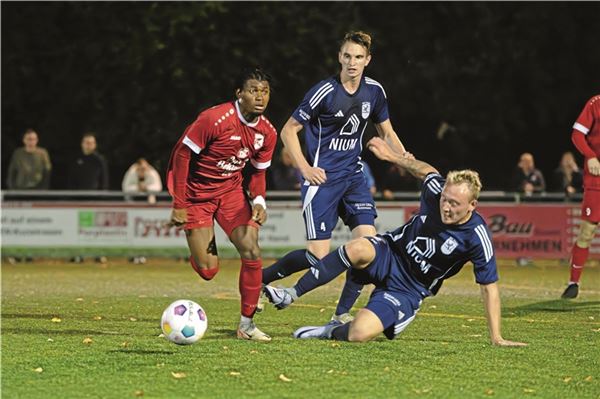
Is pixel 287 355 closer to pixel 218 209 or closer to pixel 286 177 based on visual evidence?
pixel 218 209

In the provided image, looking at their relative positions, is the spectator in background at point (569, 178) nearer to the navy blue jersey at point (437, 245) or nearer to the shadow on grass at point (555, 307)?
the shadow on grass at point (555, 307)

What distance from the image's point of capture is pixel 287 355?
29.5 ft

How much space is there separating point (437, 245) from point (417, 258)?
22cm

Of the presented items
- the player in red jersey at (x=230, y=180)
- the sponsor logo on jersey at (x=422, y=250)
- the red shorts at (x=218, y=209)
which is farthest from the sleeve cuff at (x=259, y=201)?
the sponsor logo on jersey at (x=422, y=250)

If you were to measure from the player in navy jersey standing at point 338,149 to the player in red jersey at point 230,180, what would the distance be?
417mm

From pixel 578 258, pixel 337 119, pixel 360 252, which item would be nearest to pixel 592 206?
pixel 578 258

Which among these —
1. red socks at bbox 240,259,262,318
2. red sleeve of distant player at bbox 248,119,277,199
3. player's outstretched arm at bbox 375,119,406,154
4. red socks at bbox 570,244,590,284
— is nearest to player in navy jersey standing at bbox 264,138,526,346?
red socks at bbox 240,259,262,318

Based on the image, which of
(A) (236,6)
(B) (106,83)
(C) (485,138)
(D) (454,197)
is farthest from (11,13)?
(D) (454,197)

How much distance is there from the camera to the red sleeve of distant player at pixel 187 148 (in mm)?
10250

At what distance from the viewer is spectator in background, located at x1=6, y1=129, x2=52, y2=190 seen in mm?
21500

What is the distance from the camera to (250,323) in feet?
33.0

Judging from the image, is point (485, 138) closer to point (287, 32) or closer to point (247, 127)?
point (287, 32)

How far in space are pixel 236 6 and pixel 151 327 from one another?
53.6ft

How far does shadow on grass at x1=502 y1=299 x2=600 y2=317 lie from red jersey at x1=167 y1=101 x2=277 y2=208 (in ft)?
11.1
